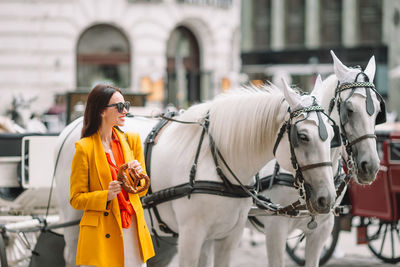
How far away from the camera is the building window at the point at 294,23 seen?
112 ft

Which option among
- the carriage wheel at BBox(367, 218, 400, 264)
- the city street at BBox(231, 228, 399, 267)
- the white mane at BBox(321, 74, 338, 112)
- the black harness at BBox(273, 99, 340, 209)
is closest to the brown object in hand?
the black harness at BBox(273, 99, 340, 209)

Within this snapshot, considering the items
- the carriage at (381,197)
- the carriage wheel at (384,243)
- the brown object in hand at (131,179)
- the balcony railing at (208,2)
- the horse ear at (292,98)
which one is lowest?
the carriage wheel at (384,243)

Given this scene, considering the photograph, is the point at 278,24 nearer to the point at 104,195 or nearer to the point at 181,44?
the point at 181,44

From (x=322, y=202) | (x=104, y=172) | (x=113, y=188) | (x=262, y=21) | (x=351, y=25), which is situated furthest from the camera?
(x=262, y=21)

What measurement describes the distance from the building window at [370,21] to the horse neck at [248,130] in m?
29.7

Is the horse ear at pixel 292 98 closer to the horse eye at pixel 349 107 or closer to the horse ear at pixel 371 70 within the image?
the horse eye at pixel 349 107

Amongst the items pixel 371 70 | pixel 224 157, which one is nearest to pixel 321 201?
pixel 224 157

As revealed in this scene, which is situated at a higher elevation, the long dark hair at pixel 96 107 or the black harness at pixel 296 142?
the long dark hair at pixel 96 107

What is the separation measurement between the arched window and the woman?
88.2 feet

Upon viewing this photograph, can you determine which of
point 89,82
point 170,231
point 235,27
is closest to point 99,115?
point 170,231

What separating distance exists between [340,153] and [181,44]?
27.3 m

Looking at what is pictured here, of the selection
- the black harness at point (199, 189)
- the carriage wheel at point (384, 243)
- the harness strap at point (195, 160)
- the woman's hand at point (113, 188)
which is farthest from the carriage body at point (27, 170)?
the carriage wheel at point (384, 243)

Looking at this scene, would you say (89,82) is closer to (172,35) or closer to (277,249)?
(172,35)

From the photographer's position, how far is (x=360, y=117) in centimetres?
512
